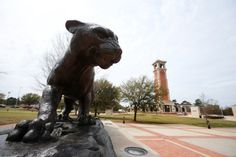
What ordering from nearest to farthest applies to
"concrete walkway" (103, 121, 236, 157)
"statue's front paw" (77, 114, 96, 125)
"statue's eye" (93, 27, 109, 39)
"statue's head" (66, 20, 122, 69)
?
"statue's head" (66, 20, 122, 69)
"statue's eye" (93, 27, 109, 39)
"statue's front paw" (77, 114, 96, 125)
"concrete walkway" (103, 121, 236, 157)

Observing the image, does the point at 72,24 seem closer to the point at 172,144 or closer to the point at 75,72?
the point at 75,72

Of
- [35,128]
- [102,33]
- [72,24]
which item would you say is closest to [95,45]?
[102,33]

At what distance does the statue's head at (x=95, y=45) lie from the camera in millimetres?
1492

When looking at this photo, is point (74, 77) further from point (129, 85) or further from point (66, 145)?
point (129, 85)

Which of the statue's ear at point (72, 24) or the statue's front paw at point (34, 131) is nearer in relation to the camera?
the statue's front paw at point (34, 131)

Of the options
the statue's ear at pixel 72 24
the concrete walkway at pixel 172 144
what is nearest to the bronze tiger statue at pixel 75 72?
the statue's ear at pixel 72 24

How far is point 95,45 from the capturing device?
5.19 feet

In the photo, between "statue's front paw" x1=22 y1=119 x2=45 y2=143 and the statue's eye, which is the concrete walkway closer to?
"statue's front paw" x1=22 y1=119 x2=45 y2=143

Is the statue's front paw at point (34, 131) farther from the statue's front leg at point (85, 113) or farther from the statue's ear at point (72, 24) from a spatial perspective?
the statue's ear at point (72, 24)

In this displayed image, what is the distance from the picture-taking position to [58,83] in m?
1.87

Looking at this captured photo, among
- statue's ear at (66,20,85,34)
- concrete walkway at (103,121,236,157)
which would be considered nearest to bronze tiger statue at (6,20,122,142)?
statue's ear at (66,20,85,34)

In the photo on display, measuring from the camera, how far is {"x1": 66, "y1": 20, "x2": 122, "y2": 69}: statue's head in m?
1.49

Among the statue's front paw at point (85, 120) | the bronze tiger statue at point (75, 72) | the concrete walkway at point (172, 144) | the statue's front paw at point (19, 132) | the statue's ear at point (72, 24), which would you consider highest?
the statue's ear at point (72, 24)

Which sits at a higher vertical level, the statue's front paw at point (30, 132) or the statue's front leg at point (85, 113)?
the statue's front leg at point (85, 113)
